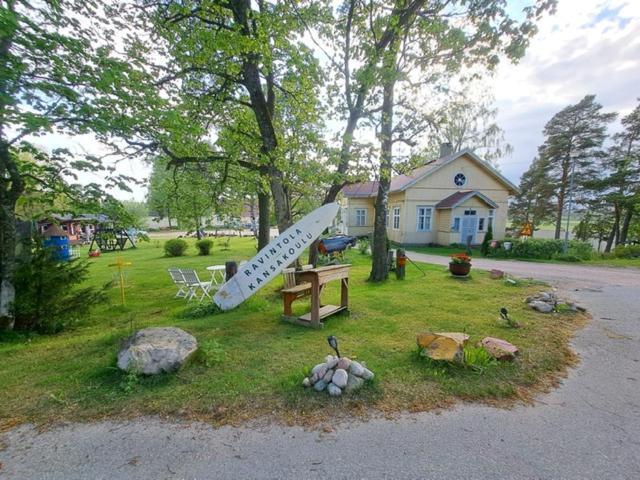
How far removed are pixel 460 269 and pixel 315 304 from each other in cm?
608

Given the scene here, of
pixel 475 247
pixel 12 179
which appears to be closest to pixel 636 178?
pixel 475 247

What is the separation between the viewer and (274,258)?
5.46 meters

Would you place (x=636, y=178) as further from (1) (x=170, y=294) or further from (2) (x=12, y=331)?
(2) (x=12, y=331)

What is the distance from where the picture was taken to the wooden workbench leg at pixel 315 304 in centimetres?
473

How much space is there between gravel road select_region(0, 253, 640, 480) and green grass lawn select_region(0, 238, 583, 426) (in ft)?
0.66

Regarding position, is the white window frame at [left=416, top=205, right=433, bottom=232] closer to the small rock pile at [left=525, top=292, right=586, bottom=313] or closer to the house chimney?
the house chimney

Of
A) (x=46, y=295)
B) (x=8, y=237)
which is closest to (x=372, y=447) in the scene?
(x=46, y=295)

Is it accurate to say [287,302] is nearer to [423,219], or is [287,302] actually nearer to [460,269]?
[460,269]

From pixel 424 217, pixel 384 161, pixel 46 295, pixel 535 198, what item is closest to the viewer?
pixel 46 295

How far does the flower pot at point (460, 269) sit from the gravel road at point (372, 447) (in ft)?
19.9

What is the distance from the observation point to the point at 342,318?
5387 millimetres

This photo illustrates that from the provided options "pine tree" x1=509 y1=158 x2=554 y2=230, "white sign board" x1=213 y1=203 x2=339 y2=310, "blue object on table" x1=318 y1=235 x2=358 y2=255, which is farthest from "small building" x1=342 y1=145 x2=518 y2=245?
"white sign board" x1=213 y1=203 x2=339 y2=310

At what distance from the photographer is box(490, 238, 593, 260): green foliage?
1444 cm

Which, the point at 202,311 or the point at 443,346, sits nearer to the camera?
the point at 443,346
